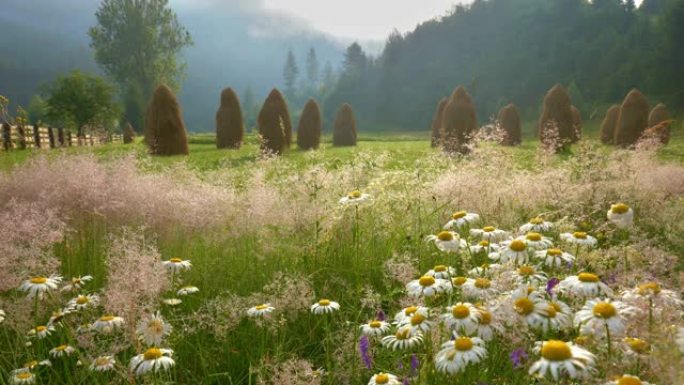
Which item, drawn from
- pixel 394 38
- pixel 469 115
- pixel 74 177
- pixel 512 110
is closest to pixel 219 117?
pixel 469 115

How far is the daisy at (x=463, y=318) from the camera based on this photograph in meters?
2.14

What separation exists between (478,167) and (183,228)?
3.55 meters

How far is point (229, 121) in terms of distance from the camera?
78.9 ft

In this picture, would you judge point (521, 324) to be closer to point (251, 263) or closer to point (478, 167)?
point (251, 263)

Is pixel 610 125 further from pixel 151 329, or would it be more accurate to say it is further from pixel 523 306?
pixel 151 329

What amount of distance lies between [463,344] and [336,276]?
2.72 meters

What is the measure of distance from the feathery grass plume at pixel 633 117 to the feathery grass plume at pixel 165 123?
19.0 metres

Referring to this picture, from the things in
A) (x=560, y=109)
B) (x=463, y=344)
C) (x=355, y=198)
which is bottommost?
(x=463, y=344)

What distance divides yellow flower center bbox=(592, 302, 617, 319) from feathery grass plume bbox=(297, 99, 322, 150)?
75.9 ft

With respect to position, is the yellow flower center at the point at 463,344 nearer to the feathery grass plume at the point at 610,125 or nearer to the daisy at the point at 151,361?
the daisy at the point at 151,361

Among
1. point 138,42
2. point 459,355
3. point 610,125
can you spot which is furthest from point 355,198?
point 138,42

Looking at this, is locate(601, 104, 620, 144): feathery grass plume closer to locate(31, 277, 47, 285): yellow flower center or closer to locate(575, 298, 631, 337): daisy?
locate(575, 298, 631, 337): daisy

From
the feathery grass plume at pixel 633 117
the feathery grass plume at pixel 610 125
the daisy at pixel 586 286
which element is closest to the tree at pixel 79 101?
the feathery grass plume at pixel 610 125

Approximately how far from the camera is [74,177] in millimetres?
5281
